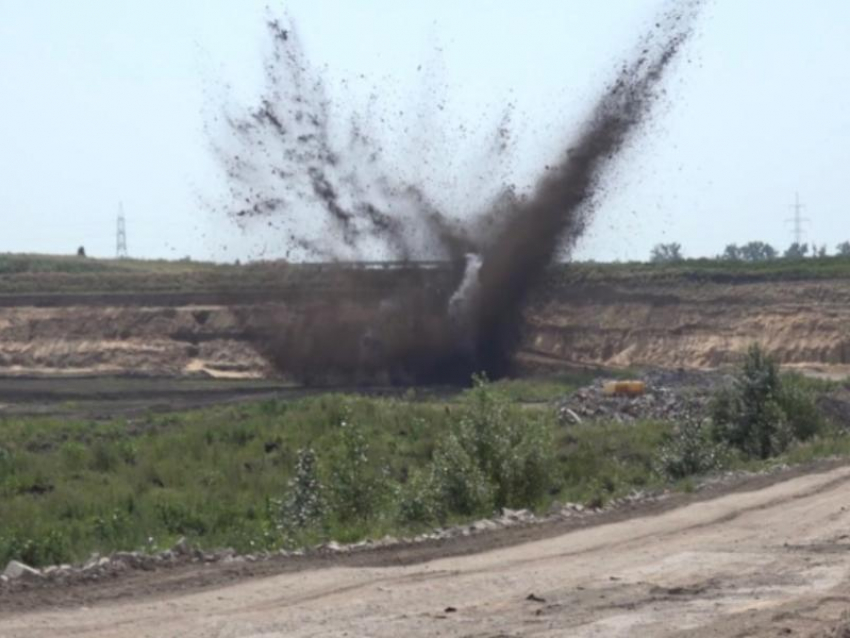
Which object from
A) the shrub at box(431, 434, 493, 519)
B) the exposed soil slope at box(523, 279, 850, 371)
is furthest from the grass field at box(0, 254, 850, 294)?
the shrub at box(431, 434, 493, 519)

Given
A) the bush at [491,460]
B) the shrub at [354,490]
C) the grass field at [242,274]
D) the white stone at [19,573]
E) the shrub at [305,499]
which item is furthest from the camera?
the grass field at [242,274]

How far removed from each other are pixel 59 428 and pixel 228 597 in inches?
1185

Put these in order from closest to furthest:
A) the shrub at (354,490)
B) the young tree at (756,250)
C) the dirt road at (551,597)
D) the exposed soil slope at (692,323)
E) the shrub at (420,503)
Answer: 1. the dirt road at (551,597)
2. the shrub at (420,503)
3. the shrub at (354,490)
4. the exposed soil slope at (692,323)
5. the young tree at (756,250)

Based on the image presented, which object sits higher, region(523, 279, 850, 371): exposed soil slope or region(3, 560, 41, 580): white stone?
region(523, 279, 850, 371): exposed soil slope

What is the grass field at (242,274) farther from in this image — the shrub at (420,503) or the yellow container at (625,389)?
the shrub at (420,503)

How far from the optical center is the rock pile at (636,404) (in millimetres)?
42250

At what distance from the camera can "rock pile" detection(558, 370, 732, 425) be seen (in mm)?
42250

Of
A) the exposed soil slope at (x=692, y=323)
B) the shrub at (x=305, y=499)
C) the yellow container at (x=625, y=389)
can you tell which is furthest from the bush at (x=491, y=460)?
the exposed soil slope at (x=692, y=323)

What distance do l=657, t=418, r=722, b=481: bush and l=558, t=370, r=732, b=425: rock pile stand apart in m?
8.62

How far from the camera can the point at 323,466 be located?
29438 mm

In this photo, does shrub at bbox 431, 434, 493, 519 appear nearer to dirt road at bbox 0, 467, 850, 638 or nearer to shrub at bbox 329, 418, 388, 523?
shrub at bbox 329, 418, 388, 523

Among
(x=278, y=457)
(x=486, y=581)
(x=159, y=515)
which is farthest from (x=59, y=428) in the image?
(x=486, y=581)

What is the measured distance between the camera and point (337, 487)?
24281mm

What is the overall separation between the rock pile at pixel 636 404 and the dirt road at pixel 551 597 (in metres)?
21.6
